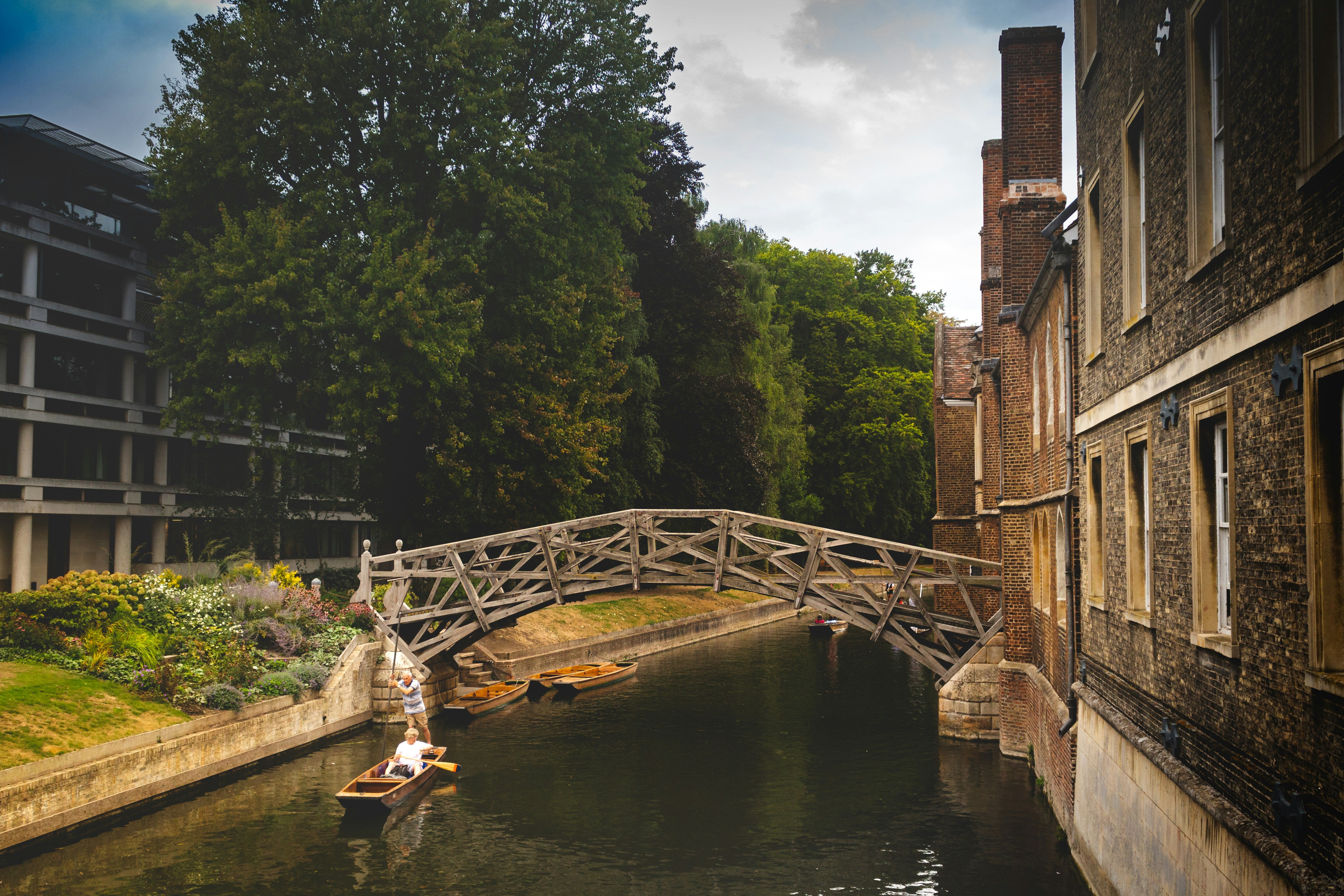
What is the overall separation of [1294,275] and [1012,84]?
15.1m

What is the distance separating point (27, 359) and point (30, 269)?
2396mm

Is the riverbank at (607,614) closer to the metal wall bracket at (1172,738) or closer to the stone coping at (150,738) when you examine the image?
the stone coping at (150,738)

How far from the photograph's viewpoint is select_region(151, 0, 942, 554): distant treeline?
995 inches

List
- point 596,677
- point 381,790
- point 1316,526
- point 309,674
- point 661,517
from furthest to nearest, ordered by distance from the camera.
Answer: point 596,677, point 661,517, point 309,674, point 381,790, point 1316,526

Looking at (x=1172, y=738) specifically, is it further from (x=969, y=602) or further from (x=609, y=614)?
(x=609, y=614)

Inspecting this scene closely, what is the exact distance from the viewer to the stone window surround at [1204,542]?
7.45 metres

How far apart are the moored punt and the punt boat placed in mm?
14326

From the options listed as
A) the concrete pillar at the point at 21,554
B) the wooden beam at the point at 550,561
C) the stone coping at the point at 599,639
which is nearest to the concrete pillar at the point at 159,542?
the concrete pillar at the point at 21,554

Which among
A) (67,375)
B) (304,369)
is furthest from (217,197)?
(67,375)

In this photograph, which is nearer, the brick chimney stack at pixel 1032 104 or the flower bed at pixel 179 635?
the flower bed at pixel 179 635

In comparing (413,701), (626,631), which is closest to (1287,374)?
(413,701)

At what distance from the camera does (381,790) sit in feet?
51.2

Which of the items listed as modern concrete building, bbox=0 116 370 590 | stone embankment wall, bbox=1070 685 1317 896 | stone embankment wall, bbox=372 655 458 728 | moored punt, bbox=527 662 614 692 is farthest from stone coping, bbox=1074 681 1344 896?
modern concrete building, bbox=0 116 370 590

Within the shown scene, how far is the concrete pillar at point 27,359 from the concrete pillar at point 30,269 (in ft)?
3.53
